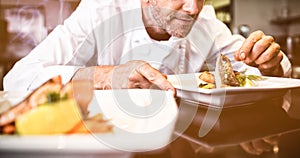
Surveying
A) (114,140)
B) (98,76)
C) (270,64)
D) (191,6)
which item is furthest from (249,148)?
(191,6)

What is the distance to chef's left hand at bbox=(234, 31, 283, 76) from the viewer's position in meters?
0.54

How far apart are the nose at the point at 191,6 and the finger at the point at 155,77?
12.2 inches

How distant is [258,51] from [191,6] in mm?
203

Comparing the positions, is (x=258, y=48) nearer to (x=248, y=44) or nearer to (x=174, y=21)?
(x=248, y=44)

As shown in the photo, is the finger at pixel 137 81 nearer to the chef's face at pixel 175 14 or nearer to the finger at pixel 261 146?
the finger at pixel 261 146

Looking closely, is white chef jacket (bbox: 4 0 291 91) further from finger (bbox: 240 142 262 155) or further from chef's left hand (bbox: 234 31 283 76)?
finger (bbox: 240 142 262 155)

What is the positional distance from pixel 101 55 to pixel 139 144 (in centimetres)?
56

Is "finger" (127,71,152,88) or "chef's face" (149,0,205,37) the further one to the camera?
"chef's face" (149,0,205,37)

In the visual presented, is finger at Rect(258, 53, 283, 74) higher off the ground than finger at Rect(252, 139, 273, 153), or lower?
lower

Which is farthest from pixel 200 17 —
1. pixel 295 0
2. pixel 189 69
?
pixel 295 0

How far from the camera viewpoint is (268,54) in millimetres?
557

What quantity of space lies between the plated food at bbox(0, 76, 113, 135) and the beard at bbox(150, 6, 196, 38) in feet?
1.51

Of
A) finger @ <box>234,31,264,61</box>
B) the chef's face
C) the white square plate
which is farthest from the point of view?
the chef's face

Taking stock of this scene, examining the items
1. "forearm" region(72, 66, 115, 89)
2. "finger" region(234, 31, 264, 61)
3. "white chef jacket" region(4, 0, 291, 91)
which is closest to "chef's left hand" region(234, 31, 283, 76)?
"finger" region(234, 31, 264, 61)
